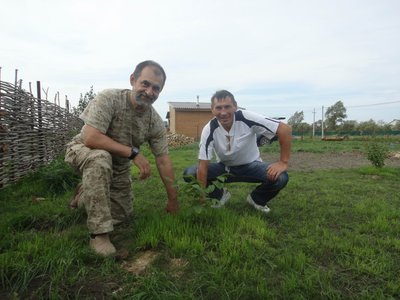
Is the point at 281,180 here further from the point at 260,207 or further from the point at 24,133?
the point at 24,133

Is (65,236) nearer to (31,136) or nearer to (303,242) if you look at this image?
(303,242)

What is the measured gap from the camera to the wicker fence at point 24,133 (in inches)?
195

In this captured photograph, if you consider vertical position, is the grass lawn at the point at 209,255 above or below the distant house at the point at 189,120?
below

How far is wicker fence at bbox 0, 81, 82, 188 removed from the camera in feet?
16.2

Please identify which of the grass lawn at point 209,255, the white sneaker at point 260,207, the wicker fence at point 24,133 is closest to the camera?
the grass lawn at point 209,255

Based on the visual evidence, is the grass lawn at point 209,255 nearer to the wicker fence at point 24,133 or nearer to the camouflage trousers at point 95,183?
the camouflage trousers at point 95,183

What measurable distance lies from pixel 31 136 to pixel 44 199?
2198mm

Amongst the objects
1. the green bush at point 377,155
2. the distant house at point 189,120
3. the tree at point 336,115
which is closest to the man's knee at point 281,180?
the green bush at point 377,155

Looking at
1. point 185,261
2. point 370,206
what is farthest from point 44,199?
point 370,206

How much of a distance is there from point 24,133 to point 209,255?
188 inches

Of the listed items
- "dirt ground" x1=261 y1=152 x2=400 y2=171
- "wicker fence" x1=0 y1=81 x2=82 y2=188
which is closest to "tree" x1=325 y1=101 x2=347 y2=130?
"dirt ground" x1=261 y1=152 x2=400 y2=171

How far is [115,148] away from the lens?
9.02 feet

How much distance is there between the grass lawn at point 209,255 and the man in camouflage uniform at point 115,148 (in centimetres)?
24

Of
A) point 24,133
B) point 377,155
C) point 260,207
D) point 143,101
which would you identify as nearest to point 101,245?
point 143,101
